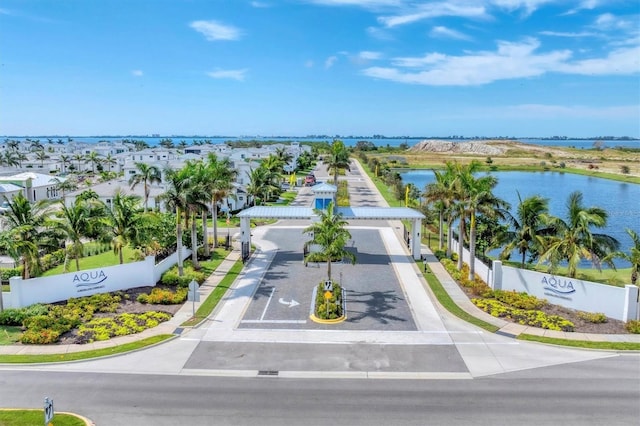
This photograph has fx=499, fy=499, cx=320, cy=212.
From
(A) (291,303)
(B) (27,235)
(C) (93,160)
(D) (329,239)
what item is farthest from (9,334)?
(C) (93,160)

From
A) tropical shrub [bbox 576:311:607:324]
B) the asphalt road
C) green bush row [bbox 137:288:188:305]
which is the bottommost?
the asphalt road

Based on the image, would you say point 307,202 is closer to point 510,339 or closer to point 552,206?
point 552,206

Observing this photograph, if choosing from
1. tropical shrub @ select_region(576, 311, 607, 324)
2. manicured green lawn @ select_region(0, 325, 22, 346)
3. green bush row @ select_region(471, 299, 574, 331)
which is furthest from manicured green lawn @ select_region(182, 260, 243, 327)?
tropical shrub @ select_region(576, 311, 607, 324)

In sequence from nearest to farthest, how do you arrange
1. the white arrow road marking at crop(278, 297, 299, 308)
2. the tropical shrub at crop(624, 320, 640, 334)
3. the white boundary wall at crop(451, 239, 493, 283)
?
the tropical shrub at crop(624, 320, 640, 334) < the white arrow road marking at crop(278, 297, 299, 308) < the white boundary wall at crop(451, 239, 493, 283)

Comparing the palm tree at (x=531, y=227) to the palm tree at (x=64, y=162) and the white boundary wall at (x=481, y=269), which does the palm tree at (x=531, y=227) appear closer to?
the white boundary wall at (x=481, y=269)

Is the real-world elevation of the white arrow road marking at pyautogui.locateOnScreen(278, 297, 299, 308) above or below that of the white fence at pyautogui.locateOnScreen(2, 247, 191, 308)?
below

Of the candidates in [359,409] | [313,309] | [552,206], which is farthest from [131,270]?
[552,206]

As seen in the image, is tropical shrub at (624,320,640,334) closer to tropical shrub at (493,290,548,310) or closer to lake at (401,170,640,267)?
tropical shrub at (493,290,548,310)

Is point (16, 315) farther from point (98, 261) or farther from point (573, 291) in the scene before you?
point (573, 291)
